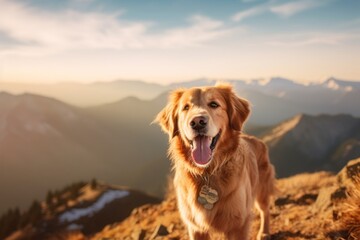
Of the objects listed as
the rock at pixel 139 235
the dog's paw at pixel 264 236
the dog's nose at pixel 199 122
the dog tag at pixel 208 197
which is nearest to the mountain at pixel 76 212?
the rock at pixel 139 235

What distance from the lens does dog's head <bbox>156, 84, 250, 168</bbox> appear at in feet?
16.2

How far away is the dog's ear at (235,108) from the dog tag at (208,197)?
1.08 m

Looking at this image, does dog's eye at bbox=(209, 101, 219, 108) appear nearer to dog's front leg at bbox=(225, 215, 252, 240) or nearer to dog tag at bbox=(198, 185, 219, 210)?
dog tag at bbox=(198, 185, 219, 210)

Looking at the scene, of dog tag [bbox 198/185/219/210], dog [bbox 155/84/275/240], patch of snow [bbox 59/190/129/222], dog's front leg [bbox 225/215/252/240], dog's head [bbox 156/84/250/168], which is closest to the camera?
dog's head [bbox 156/84/250/168]

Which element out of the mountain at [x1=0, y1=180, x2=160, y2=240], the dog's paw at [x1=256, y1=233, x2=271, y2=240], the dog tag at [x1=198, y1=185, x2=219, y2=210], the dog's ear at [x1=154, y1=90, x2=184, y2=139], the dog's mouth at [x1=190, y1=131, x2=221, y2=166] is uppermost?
the dog's ear at [x1=154, y1=90, x2=184, y2=139]

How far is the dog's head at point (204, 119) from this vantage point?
4948mm

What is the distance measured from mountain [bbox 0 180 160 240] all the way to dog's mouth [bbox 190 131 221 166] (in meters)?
40.7

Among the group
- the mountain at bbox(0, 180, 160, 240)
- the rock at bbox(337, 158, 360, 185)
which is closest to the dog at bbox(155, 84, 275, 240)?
the rock at bbox(337, 158, 360, 185)

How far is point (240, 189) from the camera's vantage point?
17.8ft

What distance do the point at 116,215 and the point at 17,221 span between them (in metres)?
17.7

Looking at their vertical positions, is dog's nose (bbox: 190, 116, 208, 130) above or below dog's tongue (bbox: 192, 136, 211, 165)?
above

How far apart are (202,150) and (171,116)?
1.14m

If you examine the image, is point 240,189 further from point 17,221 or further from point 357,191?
point 17,221

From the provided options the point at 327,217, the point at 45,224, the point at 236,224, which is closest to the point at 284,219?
the point at 327,217
